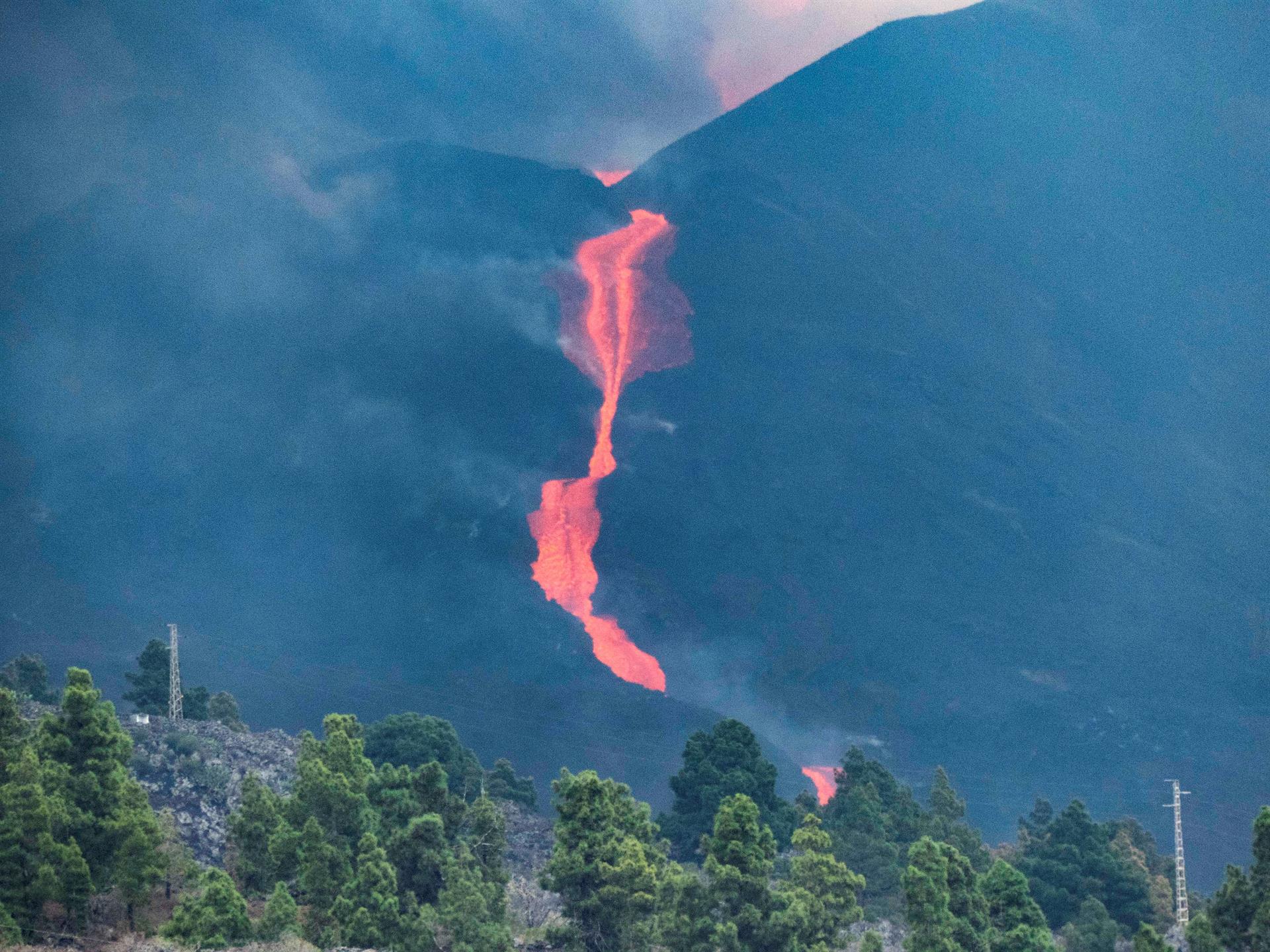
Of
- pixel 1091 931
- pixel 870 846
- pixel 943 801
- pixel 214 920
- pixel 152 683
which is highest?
pixel 152 683

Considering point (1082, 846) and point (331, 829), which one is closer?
point (331, 829)

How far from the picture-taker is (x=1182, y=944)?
59500 millimetres

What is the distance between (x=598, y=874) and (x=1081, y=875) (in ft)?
98.2

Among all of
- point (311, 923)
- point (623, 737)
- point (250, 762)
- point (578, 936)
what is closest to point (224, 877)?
point (311, 923)

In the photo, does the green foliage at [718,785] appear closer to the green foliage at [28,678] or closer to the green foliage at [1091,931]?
the green foliage at [1091,931]

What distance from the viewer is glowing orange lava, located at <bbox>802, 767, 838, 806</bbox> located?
91188mm

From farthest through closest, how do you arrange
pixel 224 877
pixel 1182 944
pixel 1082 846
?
pixel 1082 846 < pixel 1182 944 < pixel 224 877

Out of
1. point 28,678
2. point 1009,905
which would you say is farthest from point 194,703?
point 1009,905

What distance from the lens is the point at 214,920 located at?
39.2 m

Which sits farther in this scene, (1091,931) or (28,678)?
(28,678)

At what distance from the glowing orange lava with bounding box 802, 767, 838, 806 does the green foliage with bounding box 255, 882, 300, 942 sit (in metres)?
53.4

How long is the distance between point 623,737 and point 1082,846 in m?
35.7

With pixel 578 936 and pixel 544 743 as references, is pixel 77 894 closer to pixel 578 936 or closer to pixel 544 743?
pixel 578 936

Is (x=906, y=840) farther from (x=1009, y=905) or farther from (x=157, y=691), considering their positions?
(x=157, y=691)
